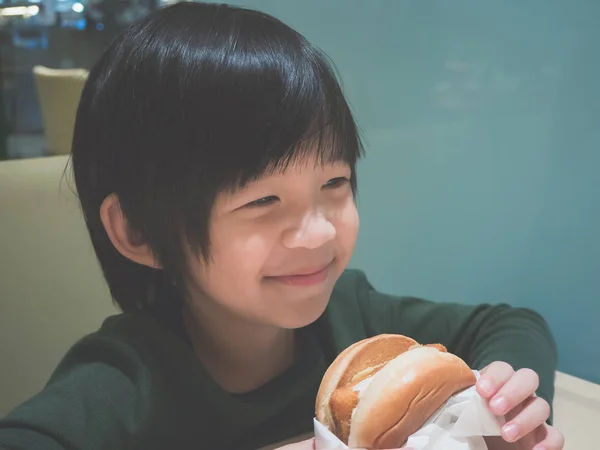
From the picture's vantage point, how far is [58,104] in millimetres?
1419

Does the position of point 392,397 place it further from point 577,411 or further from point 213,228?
point 577,411

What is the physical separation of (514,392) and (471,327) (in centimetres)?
39

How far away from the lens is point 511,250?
39.8 inches

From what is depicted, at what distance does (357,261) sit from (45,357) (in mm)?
607

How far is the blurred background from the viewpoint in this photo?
91 cm

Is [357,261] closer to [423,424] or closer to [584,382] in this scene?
[584,382]

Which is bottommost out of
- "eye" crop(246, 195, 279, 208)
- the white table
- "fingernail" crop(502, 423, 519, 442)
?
the white table

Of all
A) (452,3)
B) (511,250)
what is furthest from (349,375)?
(452,3)

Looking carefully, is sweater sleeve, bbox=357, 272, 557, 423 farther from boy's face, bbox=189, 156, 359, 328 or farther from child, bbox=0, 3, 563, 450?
boy's face, bbox=189, 156, 359, 328

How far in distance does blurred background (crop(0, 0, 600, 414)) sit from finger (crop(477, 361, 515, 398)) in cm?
37

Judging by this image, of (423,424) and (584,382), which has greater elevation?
(423,424)

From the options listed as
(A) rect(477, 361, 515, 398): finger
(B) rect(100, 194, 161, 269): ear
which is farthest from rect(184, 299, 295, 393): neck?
(A) rect(477, 361, 515, 398): finger

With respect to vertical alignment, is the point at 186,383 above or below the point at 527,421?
below

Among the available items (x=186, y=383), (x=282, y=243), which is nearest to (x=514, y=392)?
(x=282, y=243)
